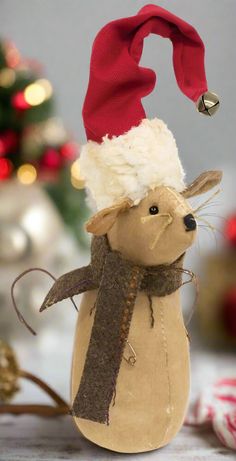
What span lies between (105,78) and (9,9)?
0.63m

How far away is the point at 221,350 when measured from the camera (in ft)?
3.70

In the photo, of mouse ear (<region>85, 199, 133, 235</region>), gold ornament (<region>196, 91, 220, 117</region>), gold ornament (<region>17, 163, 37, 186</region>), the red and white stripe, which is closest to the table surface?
the red and white stripe

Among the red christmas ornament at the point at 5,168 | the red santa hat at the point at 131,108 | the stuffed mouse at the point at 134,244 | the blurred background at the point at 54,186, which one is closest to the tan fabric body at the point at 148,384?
the stuffed mouse at the point at 134,244

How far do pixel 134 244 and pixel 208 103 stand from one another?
5.6 inches

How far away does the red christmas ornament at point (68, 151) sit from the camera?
127 centimetres

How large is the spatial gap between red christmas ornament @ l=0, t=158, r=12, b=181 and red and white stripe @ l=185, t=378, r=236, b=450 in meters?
0.60

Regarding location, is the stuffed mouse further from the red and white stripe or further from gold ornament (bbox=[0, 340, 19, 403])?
gold ornament (bbox=[0, 340, 19, 403])

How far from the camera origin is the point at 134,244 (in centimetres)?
56

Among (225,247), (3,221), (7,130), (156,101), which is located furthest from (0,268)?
(156,101)

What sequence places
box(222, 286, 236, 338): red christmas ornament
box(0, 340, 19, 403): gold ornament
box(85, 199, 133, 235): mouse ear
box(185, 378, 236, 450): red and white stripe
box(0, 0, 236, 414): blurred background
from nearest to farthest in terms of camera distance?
box(85, 199, 133, 235): mouse ear
box(185, 378, 236, 450): red and white stripe
box(0, 340, 19, 403): gold ornament
box(0, 0, 236, 414): blurred background
box(222, 286, 236, 338): red christmas ornament

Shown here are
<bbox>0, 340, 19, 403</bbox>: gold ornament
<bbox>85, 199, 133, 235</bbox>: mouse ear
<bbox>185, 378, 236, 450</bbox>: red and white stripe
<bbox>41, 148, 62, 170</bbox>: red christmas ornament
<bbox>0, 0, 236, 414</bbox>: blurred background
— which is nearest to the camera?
<bbox>85, 199, 133, 235</bbox>: mouse ear

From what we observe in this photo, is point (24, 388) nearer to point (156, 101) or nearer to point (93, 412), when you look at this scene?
point (93, 412)

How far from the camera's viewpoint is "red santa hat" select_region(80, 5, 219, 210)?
561 millimetres

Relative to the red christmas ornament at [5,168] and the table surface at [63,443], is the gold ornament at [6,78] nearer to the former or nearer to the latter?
the red christmas ornament at [5,168]
